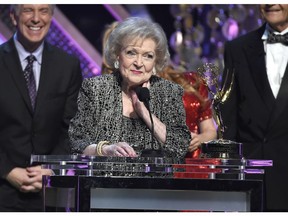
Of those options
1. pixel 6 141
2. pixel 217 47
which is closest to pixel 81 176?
pixel 6 141

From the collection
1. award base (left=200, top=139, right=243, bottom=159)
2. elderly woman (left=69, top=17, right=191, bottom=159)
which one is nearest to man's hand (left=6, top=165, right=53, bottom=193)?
elderly woman (left=69, top=17, right=191, bottom=159)

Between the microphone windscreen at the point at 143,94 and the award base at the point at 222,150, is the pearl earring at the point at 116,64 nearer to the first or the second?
the microphone windscreen at the point at 143,94

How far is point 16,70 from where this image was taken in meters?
4.18

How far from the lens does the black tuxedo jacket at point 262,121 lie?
12.9 feet

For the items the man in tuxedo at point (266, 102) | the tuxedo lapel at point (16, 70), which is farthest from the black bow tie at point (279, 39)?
the tuxedo lapel at point (16, 70)

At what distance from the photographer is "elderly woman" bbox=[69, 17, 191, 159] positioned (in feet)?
10.9

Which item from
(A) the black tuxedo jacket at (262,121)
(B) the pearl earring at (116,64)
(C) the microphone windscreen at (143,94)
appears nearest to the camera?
(C) the microphone windscreen at (143,94)

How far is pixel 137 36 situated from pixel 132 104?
0.28 m

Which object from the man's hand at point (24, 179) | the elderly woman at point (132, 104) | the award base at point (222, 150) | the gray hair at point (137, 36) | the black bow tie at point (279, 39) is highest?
the black bow tie at point (279, 39)

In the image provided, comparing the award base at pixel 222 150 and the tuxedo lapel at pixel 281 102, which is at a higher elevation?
the tuxedo lapel at pixel 281 102

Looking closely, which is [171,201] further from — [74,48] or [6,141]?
[74,48]

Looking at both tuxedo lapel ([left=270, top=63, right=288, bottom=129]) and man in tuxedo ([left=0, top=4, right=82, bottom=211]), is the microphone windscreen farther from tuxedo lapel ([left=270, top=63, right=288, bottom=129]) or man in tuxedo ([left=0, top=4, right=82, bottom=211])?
man in tuxedo ([left=0, top=4, right=82, bottom=211])

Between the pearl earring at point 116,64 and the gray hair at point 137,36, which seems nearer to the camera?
the gray hair at point 137,36

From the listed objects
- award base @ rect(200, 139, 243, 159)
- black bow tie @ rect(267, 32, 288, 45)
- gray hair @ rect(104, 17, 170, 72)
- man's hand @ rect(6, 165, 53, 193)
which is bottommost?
man's hand @ rect(6, 165, 53, 193)
